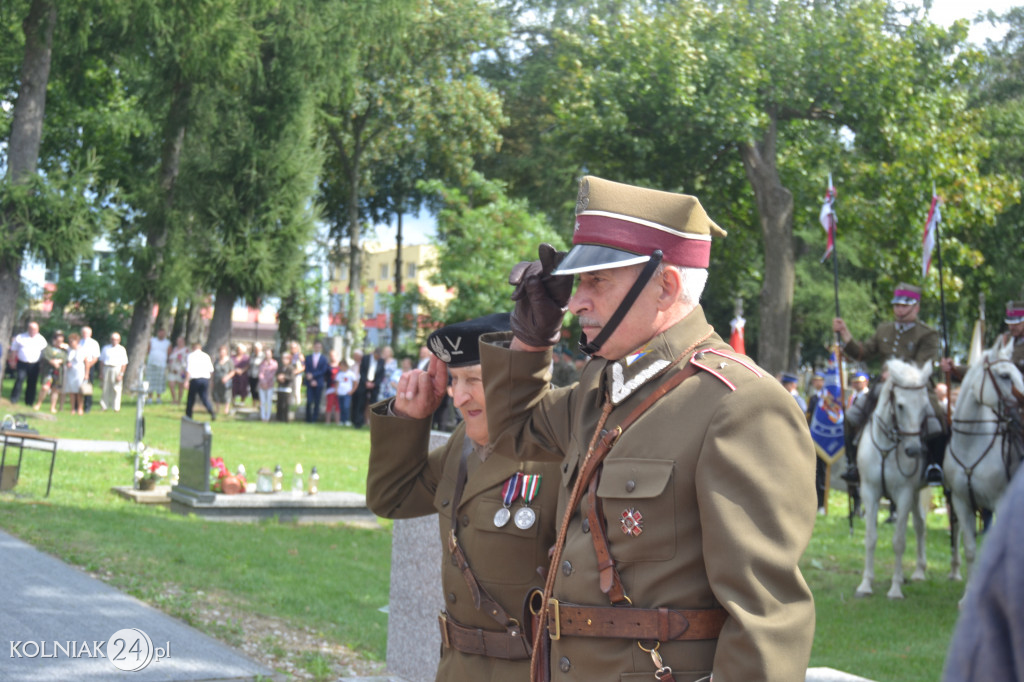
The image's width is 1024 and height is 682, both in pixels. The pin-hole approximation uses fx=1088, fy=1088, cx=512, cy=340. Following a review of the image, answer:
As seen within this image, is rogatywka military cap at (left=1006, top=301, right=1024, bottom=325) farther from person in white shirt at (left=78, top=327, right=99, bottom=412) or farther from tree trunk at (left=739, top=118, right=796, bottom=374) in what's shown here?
person in white shirt at (left=78, top=327, right=99, bottom=412)

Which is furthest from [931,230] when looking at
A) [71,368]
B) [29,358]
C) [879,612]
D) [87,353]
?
[29,358]

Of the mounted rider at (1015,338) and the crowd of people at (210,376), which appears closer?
the mounted rider at (1015,338)

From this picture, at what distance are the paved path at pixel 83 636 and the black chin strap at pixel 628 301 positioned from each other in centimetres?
418

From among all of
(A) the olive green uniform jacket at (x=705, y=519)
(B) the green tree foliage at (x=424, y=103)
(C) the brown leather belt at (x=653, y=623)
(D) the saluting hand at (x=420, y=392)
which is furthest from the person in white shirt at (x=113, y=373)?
(C) the brown leather belt at (x=653, y=623)

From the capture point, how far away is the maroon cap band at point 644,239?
8.98 feet

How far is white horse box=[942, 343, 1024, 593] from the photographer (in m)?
10.3

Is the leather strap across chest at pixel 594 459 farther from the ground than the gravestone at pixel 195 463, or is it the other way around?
the leather strap across chest at pixel 594 459

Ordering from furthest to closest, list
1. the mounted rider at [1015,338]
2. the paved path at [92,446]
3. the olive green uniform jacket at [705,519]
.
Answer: the paved path at [92,446]
the mounted rider at [1015,338]
the olive green uniform jacket at [705,519]

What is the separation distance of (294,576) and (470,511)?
6551 mm

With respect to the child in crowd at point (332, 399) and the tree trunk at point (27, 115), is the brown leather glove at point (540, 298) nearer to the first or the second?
the tree trunk at point (27, 115)

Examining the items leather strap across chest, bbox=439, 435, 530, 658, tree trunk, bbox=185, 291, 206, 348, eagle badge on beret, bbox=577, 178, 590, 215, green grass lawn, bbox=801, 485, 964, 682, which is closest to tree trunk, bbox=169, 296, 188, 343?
tree trunk, bbox=185, 291, 206, 348

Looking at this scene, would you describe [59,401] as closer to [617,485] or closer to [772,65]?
[772,65]

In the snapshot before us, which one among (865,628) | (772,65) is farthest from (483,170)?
(865,628)

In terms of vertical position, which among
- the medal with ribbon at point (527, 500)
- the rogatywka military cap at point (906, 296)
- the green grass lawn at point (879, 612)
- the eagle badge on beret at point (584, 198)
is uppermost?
the rogatywka military cap at point (906, 296)
